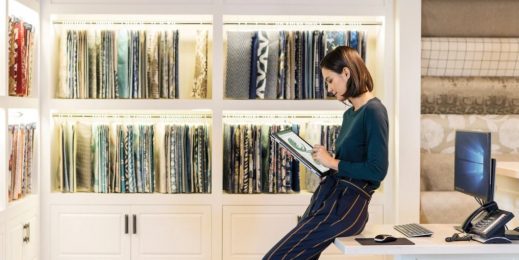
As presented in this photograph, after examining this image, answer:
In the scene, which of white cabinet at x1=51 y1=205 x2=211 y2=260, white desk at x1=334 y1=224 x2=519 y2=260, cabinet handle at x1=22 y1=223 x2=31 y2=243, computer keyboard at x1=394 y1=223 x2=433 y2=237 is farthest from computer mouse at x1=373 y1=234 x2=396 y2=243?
cabinet handle at x1=22 y1=223 x2=31 y2=243

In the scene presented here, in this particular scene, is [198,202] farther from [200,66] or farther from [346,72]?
[346,72]

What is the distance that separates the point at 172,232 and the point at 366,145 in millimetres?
1927

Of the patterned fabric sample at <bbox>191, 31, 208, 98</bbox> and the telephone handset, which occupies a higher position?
the patterned fabric sample at <bbox>191, 31, 208, 98</bbox>

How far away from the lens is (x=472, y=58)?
179 inches

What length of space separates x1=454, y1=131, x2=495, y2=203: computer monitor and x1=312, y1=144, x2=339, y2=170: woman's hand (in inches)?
21.7

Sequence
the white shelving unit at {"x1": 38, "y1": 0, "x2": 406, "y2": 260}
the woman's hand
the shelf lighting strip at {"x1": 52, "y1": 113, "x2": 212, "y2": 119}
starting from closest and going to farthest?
the woman's hand
the white shelving unit at {"x1": 38, "y1": 0, "x2": 406, "y2": 260}
the shelf lighting strip at {"x1": 52, "y1": 113, "x2": 212, "y2": 119}

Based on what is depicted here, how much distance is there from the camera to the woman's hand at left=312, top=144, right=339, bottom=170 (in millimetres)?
2897

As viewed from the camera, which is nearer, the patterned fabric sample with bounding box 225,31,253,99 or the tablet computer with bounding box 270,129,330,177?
the tablet computer with bounding box 270,129,330,177

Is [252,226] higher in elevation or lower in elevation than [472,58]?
lower

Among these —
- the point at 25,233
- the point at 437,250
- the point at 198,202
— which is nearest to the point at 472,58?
the point at 198,202

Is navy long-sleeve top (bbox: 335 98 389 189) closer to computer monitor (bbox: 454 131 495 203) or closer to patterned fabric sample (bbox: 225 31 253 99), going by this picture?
computer monitor (bbox: 454 131 495 203)

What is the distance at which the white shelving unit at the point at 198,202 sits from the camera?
436cm

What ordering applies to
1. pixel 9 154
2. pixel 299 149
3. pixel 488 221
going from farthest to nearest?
1. pixel 9 154
2. pixel 299 149
3. pixel 488 221

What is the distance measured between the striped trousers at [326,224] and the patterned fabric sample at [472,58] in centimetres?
191
